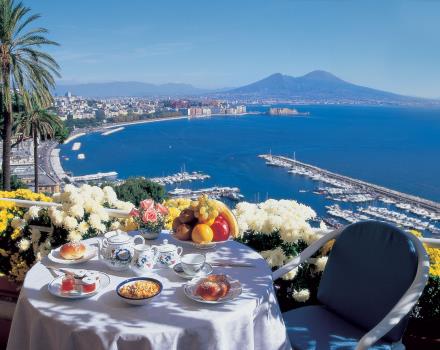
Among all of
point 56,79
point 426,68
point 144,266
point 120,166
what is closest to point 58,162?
point 120,166

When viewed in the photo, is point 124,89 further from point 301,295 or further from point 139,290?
point 139,290

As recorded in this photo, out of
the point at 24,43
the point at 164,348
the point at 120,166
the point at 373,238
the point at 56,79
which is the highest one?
the point at 24,43

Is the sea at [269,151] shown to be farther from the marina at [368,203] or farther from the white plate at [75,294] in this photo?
the white plate at [75,294]

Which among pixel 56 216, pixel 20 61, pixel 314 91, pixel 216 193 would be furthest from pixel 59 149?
pixel 314 91

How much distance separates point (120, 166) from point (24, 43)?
31.4 meters

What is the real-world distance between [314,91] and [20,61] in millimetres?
110918

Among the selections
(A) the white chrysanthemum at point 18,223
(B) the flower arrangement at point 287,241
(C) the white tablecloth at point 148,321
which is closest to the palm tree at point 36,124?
(A) the white chrysanthemum at point 18,223

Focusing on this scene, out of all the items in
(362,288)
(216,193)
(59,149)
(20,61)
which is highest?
(20,61)

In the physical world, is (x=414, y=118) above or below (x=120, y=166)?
above

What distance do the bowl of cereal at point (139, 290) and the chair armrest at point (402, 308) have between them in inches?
28.2

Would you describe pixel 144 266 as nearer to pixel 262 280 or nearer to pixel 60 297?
pixel 60 297

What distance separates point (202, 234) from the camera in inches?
68.7

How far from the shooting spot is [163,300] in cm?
131

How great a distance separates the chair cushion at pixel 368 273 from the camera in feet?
5.10
